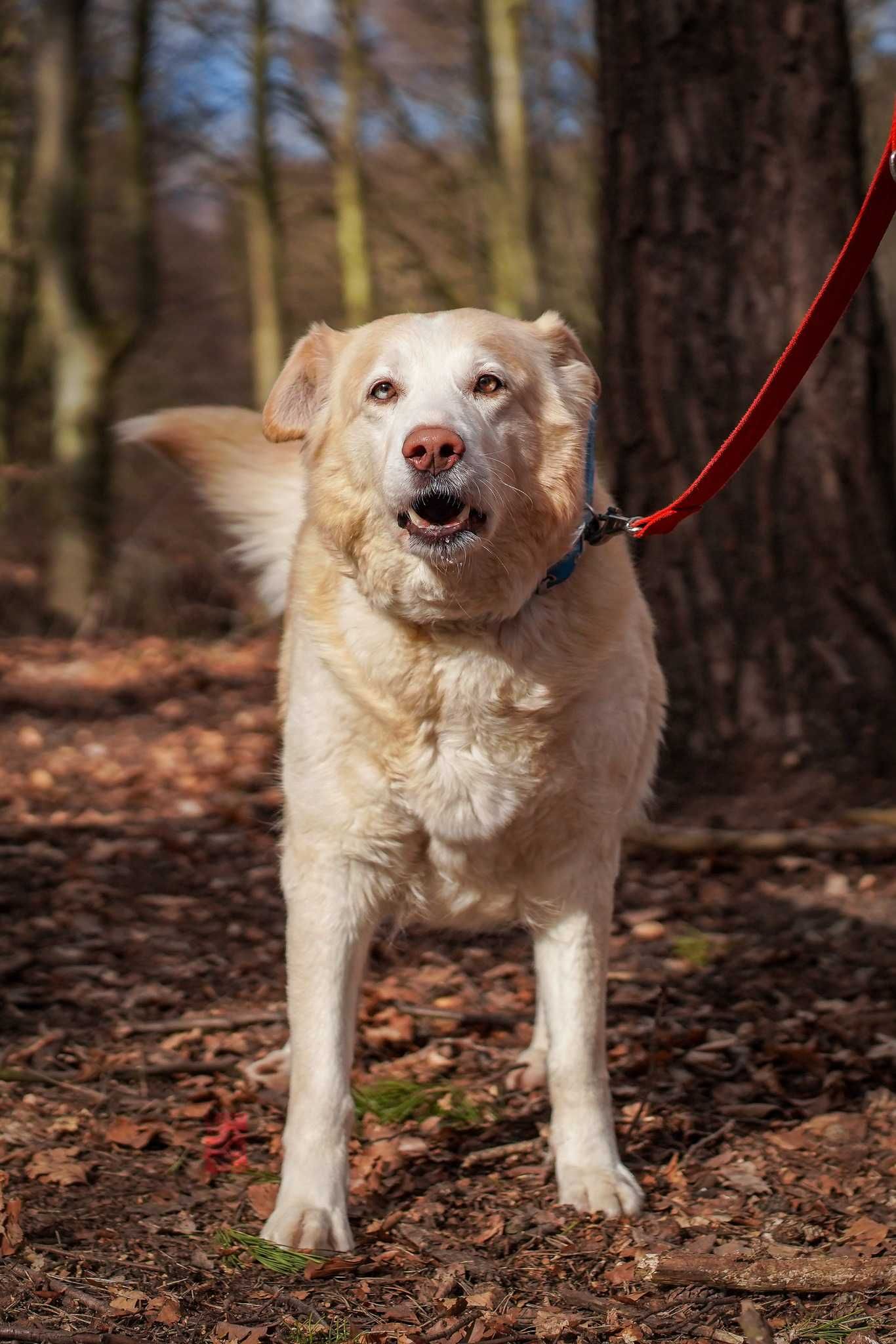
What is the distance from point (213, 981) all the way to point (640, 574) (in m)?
2.30

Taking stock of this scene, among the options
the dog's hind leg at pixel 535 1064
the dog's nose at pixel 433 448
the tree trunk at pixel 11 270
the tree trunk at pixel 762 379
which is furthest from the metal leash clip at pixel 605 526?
the tree trunk at pixel 11 270

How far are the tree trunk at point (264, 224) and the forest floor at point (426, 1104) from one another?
33.3ft

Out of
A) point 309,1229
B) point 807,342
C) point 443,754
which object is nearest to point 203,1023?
point 309,1229

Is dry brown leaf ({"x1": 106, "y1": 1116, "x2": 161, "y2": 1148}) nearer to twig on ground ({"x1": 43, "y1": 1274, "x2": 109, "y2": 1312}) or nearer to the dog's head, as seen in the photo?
twig on ground ({"x1": 43, "y1": 1274, "x2": 109, "y2": 1312})

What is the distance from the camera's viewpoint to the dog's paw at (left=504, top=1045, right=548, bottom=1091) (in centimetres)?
354

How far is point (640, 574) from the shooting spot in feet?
17.5

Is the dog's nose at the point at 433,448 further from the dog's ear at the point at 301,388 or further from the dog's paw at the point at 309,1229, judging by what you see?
the dog's paw at the point at 309,1229

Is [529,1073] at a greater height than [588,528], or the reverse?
[588,528]

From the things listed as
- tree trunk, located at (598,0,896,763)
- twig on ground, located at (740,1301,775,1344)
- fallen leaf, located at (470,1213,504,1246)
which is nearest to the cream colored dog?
fallen leaf, located at (470,1213,504,1246)

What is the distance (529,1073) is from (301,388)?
1.84 m

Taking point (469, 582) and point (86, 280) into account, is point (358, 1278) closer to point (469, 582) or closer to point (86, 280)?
point (469, 582)

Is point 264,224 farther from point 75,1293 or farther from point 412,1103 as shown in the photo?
point 75,1293

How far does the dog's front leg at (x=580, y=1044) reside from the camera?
2.96m

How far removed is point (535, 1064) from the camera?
3.58 m
